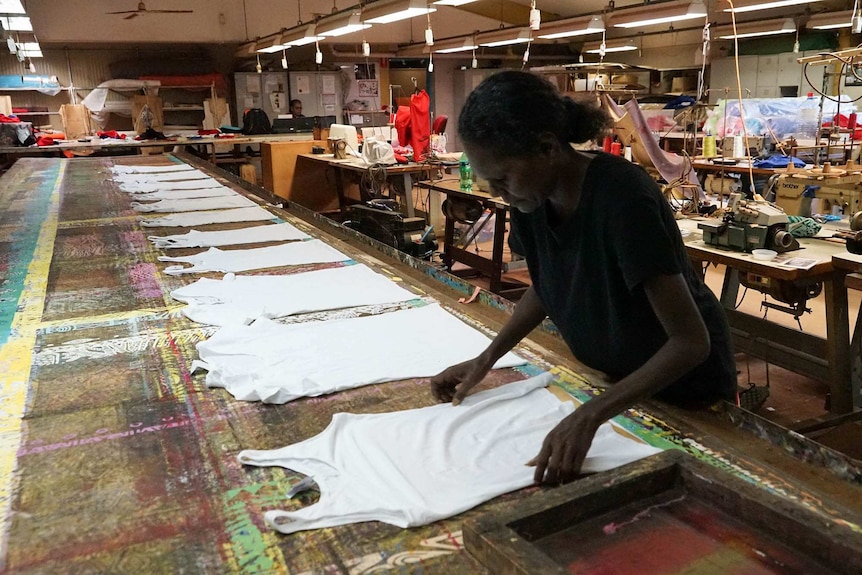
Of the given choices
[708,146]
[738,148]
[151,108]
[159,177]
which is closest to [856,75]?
[708,146]

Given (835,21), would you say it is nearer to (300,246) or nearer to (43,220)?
(300,246)

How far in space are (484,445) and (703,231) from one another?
2.31 meters

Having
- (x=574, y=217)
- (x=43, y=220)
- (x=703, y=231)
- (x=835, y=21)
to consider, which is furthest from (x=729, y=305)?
(x=835, y=21)

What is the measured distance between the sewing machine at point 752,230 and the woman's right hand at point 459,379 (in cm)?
201

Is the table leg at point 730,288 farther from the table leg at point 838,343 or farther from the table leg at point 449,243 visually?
the table leg at point 449,243

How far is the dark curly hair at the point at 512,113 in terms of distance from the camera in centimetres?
Result: 110

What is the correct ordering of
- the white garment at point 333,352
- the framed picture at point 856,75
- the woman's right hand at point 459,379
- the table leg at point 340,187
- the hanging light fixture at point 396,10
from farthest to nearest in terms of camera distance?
the table leg at point 340,187, the hanging light fixture at point 396,10, the framed picture at point 856,75, the white garment at point 333,352, the woman's right hand at point 459,379

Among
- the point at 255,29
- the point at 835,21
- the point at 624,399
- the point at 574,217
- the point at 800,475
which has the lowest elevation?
the point at 800,475

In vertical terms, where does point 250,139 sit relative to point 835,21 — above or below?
below

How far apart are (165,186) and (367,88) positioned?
27.7ft

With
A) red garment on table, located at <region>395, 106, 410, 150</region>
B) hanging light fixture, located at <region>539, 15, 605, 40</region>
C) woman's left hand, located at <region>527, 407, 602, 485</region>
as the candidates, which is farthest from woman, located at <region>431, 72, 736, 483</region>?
red garment on table, located at <region>395, 106, 410, 150</region>

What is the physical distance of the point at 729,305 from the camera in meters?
3.78

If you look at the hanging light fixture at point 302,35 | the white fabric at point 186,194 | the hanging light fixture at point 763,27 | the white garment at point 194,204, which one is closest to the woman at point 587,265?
the white garment at point 194,204

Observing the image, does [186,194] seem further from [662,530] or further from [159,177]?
[662,530]
